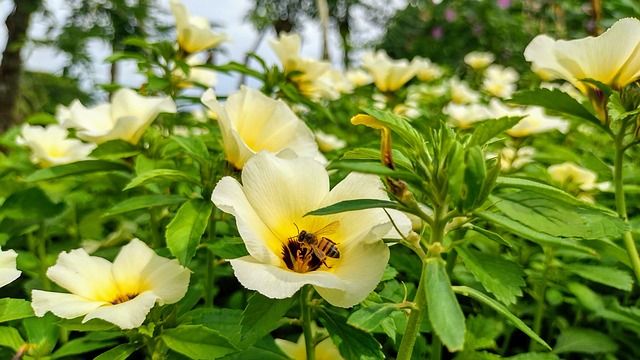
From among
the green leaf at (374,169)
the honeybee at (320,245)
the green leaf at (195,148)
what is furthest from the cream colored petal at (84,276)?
the green leaf at (374,169)

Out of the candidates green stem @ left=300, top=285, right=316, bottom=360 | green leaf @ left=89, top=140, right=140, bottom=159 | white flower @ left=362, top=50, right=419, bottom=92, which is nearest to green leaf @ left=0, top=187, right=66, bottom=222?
green leaf @ left=89, top=140, right=140, bottom=159

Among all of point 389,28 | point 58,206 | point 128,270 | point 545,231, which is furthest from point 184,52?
point 389,28

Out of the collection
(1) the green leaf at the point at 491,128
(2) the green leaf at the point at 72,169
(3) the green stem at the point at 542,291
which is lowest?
(3) the green stem at the point at 542,291

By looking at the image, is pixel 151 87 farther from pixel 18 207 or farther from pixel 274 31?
pixel 274 31

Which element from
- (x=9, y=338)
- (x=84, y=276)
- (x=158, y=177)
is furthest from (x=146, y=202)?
(x=9, y=338)

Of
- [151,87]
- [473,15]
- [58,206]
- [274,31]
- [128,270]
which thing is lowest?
[274,31]

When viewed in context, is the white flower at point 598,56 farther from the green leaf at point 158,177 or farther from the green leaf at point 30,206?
the green leaf at point 30,206
